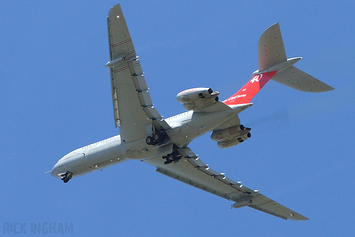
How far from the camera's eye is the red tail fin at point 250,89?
38.6 m

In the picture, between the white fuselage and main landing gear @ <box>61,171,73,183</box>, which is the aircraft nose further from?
main landing gear @ <box>61,171,73,183</box>

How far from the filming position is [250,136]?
40438 millimetres

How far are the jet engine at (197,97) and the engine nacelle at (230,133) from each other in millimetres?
3860

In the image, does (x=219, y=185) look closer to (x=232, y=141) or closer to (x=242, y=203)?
(x=242, y=203)

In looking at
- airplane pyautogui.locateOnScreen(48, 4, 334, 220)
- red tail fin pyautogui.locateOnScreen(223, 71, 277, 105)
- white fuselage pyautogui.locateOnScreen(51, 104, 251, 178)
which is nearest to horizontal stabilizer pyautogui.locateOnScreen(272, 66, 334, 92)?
airplane pyautogui.locateOnScreen(48, 4, 334, 220)

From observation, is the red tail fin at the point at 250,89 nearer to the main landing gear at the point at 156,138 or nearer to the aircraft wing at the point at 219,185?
the main landing gear at the point at 156,138

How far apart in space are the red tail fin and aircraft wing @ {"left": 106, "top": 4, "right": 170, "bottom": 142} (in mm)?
4856

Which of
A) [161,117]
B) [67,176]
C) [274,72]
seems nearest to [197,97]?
[161,117]

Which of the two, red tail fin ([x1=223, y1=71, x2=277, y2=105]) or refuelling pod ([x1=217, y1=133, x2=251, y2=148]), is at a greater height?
red tail fin ([x1=223, y1=71, x2=277, y2=105])

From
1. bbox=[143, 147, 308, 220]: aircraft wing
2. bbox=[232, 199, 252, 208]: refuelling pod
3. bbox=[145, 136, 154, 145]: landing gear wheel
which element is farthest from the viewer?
bbox=[232, 199, 252, 208]: refuelling pod

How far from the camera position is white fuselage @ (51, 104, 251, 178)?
3791cm

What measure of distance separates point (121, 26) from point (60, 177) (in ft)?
47.5

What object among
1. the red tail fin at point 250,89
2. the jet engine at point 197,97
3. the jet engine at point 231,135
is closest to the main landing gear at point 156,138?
the jet engine at point 197,97

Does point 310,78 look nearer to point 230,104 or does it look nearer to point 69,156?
point 230,104
